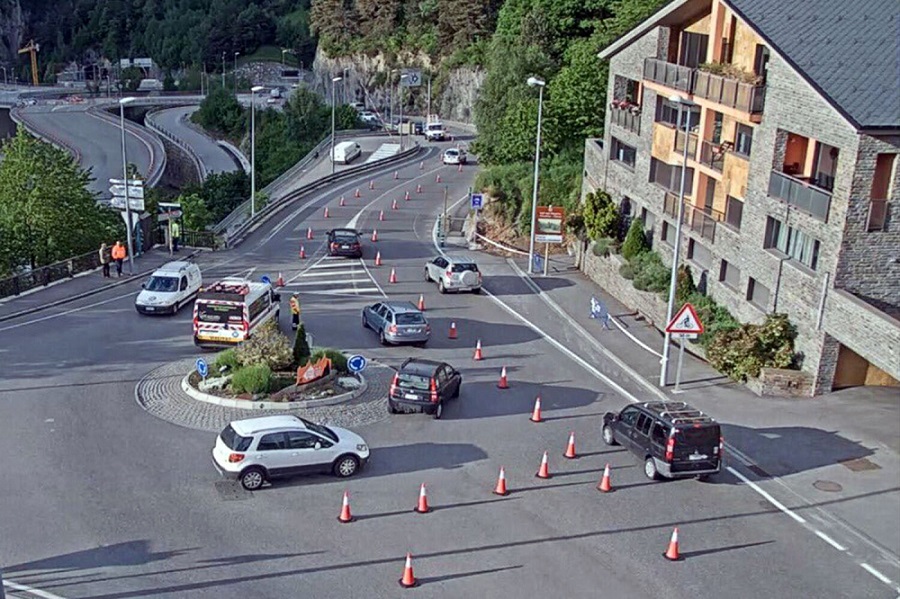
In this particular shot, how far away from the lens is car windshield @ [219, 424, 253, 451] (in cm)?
2166

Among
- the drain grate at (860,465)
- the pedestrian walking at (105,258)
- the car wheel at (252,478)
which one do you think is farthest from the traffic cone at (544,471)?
the pedestrian walking at (105,258)

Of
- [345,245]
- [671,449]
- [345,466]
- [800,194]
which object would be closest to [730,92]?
[800,194]

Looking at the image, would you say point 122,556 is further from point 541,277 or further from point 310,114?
point 310,114

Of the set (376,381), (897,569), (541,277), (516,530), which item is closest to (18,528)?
(516,530)

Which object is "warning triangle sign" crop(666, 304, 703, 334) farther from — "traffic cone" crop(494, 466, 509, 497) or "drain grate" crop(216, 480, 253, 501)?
"drain grate" crop(216, 480, 253, 501)

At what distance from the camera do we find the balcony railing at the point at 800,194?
2855 centimetres

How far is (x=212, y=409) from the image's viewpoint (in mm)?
26641

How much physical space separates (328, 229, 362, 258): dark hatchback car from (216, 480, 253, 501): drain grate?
994 inches

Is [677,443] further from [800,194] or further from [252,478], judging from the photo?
[800,194]

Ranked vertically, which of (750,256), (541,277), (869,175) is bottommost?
(541,277)

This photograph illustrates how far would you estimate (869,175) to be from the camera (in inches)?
1064

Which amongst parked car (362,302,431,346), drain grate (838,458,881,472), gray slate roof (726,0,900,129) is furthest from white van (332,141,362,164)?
drain grate (838,458,881,472)

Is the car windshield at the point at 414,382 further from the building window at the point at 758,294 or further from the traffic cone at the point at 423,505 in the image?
the building window at the point at 758,294

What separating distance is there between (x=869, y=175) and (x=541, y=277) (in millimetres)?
18367
